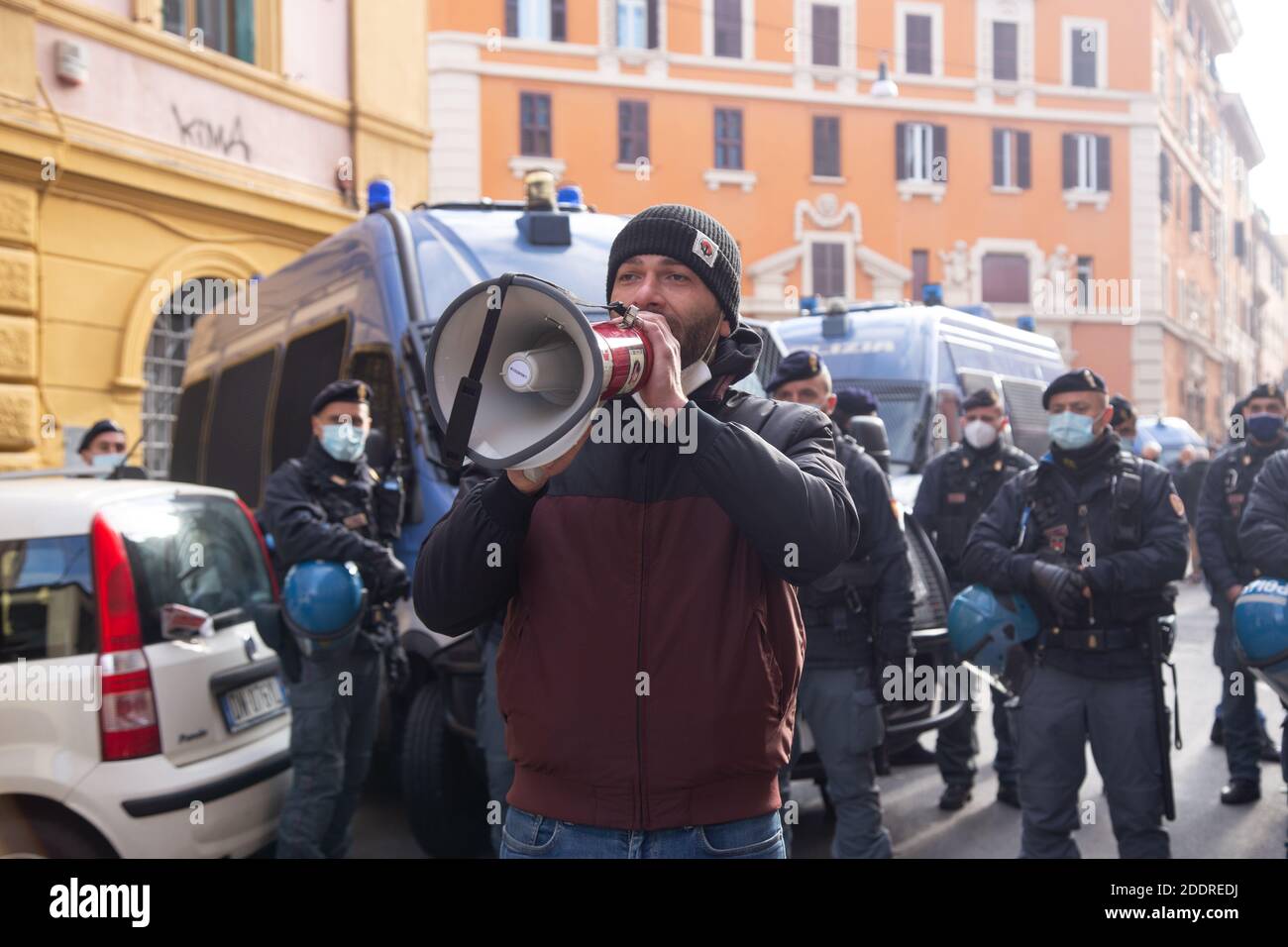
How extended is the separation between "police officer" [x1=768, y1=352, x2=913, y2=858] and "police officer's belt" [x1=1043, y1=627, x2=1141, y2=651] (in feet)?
2.01

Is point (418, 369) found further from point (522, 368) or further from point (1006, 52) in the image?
point (1006, 52)

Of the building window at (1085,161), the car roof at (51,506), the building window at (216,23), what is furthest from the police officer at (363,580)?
the building window at (1085,161)

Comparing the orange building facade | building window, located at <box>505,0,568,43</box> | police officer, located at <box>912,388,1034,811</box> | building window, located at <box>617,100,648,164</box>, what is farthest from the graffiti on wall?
building window, located at <box>617,100,648,164</box>

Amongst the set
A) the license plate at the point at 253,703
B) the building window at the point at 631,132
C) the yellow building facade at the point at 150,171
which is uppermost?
the building window at the point at 631,132

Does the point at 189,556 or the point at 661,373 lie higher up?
the point at 661,373

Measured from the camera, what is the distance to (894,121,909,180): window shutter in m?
31.5

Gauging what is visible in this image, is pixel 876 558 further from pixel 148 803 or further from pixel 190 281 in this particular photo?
pixel 190 281

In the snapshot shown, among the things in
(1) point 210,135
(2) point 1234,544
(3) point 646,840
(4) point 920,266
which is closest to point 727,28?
(4) point 920,266

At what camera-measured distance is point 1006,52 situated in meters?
32.8

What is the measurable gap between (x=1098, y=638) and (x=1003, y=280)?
29.3m

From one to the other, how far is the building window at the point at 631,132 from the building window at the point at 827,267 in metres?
4.88

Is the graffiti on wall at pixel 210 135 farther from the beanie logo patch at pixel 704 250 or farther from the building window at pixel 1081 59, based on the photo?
the building window at pixel 1081 59

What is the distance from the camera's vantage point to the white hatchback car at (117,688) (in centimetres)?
392

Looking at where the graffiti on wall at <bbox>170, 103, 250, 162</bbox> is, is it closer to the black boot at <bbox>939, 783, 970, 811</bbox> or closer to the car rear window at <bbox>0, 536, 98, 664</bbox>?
the car rear window at <bbox>0, 536, 98, 664</bbox>
